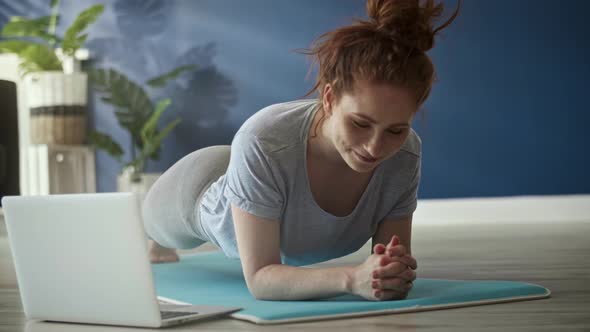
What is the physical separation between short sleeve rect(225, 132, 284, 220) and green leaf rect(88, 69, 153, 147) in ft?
11.8

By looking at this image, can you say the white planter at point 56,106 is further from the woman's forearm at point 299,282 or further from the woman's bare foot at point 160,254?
the woman's forearm at point 299,282

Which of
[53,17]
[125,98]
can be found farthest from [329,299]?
[53,17]

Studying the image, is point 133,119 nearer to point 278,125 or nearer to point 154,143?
point 154,143

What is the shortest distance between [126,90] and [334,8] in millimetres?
1402

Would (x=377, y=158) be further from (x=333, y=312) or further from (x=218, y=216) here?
(x=218, y=216)

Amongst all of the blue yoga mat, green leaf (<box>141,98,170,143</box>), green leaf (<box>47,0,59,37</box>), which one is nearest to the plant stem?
green leaf (<box>47,0,59,37</box>)

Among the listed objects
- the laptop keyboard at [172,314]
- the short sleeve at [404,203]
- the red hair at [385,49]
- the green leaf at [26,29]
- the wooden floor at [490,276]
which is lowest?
the wooden floor at [490,276]

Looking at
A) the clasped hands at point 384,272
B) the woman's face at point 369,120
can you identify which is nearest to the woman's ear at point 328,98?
the woman's face at point 369,120

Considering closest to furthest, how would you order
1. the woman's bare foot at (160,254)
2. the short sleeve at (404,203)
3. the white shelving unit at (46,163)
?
the short sleeve at (404,203)
the woman's bare foot at (160,254)
the white shelving unit at (46,163)

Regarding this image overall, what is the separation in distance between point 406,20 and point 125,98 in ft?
12.6

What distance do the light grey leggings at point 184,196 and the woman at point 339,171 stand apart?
0.71ft

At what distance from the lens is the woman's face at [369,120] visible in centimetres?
151

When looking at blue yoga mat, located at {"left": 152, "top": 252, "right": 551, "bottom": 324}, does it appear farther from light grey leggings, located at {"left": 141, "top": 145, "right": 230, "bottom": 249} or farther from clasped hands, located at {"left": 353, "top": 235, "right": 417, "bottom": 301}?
light grey leggings, located at {"left": 141, "top": 145, "right": 230, "bottom": 249}

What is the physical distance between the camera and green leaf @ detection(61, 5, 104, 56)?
5.03 metres
